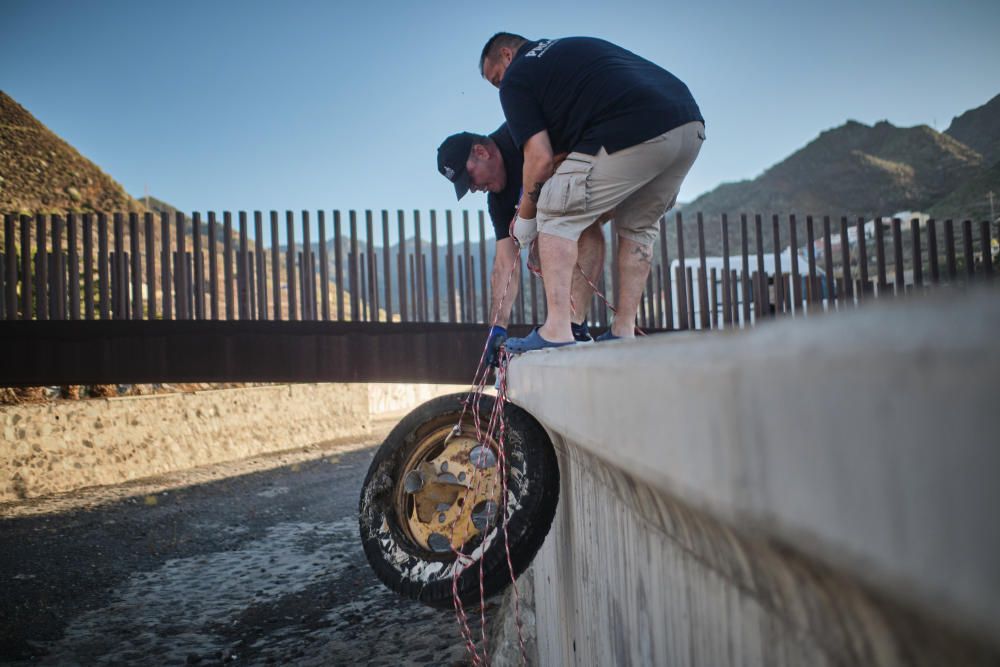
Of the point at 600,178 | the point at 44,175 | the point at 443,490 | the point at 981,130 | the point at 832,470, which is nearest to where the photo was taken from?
the point at 832,470

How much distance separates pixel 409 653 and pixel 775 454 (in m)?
5.25

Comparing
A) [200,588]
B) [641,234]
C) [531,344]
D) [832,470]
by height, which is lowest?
[200,588]

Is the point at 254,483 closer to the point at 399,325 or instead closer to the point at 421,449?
the point at 399,325

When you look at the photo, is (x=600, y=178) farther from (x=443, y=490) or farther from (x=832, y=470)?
(x=832, y=470)

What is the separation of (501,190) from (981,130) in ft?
247

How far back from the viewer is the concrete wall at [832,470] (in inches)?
10.5

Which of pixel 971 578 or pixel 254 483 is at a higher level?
pixel 971 578

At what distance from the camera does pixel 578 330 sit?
3.76m

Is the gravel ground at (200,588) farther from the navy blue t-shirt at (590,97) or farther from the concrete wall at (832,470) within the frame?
the concrete wall at (832,470)

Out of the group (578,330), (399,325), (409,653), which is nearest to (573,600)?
(578,330)

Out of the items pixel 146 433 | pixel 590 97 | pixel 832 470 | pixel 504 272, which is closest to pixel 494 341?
pixel 504 272

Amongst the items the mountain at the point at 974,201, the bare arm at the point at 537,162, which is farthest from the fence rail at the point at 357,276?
the mountain at the point at 974,201

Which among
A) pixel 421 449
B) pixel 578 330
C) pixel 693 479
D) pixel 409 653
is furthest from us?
pixel 409 653

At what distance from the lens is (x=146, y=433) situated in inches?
473
